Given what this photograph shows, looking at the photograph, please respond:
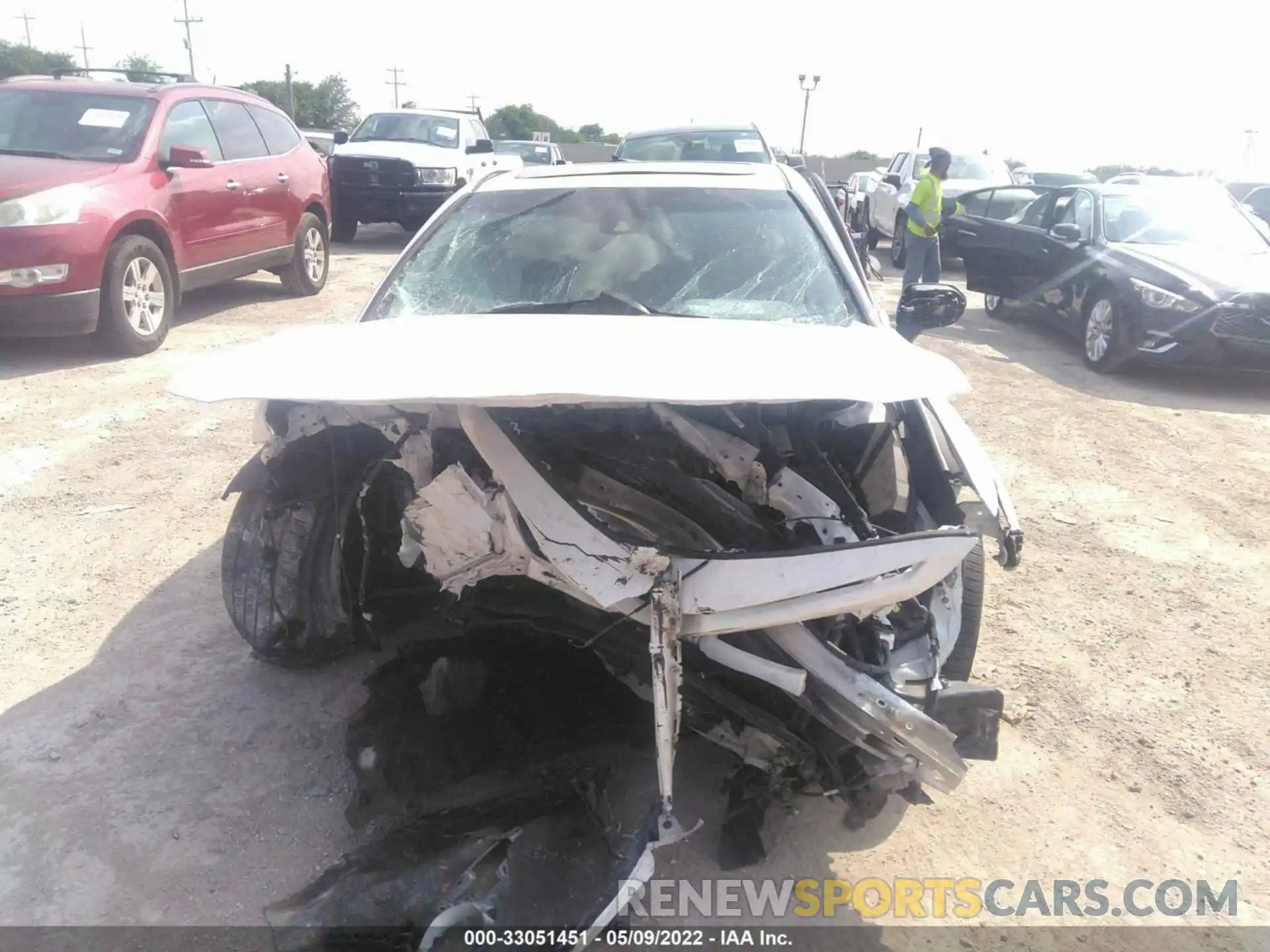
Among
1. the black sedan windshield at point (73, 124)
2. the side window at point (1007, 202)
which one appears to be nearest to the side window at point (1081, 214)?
the side window at point (1007, 202)

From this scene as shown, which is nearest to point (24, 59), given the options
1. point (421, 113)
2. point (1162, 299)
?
point (421, 113)

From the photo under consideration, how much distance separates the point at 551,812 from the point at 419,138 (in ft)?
42.0

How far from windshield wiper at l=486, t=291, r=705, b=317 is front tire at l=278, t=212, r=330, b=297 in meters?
6.97

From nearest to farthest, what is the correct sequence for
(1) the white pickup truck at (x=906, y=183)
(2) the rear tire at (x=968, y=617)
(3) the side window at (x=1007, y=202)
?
(2) the rear tire at (x=968, y=617)
(3) the side window at (x=1007, y=202)
(1) the white pickup truck at (x=906, y=183)

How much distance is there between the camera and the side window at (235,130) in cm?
798

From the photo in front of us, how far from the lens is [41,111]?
23.0 ft

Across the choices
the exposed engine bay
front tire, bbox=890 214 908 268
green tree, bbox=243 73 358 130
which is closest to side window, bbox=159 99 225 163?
the exposed engine bay

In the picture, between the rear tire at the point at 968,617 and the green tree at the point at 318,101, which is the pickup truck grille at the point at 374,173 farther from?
the green tree at the point at 318,101

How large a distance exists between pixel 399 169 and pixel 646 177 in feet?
30.8

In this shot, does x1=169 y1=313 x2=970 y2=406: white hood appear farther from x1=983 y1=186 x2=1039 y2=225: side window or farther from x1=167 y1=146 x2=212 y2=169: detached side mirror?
x1=983 y1=186 x2=1039 y2=225: side window

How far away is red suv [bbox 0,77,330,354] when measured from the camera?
605 centimetres

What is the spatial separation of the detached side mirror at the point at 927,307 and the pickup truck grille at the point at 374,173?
9.93 m

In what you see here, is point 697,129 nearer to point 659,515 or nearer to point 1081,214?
point 1081,214

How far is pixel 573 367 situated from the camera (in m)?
1.99
